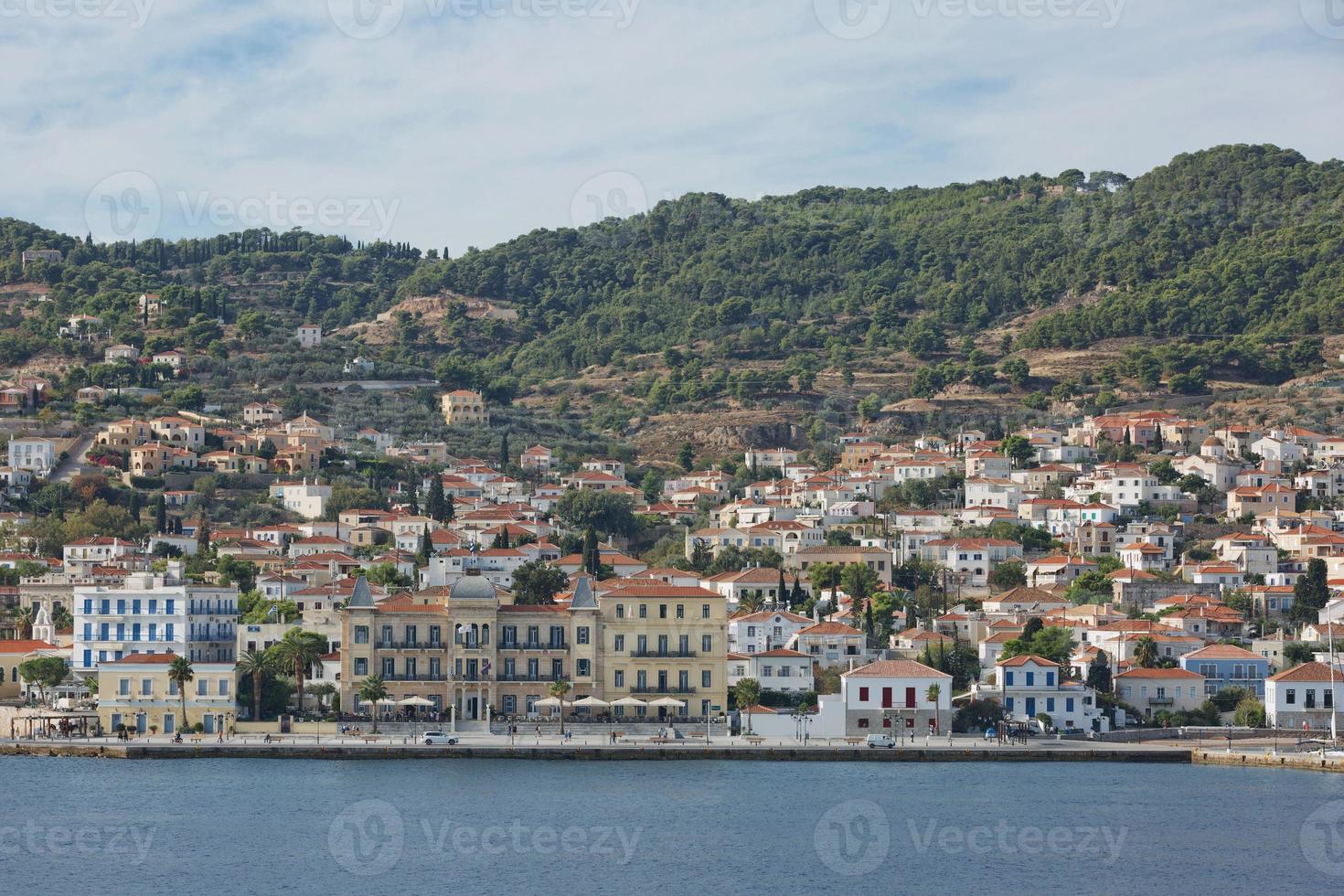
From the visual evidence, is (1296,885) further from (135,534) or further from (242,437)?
(242,437)

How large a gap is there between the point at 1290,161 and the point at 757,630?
124m

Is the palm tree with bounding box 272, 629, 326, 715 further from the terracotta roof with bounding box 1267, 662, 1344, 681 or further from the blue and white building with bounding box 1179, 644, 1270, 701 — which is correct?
the terracotta roof with bounding box 1267, 662, 1344, 681

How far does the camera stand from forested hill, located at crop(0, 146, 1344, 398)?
153 meters

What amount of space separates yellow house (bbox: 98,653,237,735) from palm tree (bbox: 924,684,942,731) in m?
20.3

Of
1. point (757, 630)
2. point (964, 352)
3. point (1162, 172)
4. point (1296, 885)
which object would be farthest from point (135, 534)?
point (1162, 172)

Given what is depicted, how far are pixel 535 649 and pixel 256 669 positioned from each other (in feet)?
26.8

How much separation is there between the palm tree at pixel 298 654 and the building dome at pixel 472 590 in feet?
14.3

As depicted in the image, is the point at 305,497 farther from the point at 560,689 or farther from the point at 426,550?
the point at 560,689

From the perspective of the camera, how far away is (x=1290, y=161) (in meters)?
188

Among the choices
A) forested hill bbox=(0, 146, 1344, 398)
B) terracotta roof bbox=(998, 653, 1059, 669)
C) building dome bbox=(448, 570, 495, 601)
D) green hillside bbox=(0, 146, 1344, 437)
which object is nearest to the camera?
building dome bbox=(448, 570, 495, 601)

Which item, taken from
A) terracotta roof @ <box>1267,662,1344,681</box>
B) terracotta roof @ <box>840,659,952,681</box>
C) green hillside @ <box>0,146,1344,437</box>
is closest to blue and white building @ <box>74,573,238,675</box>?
terracotta roof @ <box>840,659,952,681</box>

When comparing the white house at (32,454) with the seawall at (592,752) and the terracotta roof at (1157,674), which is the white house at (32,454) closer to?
the seawall at (592,752)

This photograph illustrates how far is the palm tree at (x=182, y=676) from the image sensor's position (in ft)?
213

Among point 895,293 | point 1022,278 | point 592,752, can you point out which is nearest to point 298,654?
point 592,752
